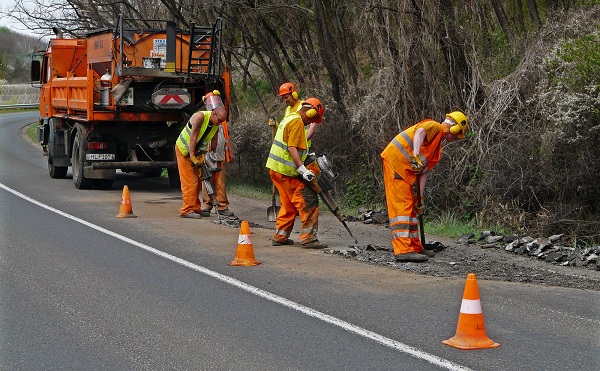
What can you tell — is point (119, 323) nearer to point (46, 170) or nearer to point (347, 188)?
point (347, 188)

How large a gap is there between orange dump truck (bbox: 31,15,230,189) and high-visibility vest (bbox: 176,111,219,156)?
→ 382cm

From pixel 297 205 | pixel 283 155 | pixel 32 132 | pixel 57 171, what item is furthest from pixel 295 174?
pixel 32 132

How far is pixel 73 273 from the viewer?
29.3 feet

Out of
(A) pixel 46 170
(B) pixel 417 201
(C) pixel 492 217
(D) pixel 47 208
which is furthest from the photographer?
(A) pixel 46 170

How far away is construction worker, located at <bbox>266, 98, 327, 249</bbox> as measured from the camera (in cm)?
1034

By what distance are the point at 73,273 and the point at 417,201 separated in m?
3.73

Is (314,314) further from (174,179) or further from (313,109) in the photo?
(174,179)

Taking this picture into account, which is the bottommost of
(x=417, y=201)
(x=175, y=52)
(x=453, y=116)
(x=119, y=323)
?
(x=119, y=323)

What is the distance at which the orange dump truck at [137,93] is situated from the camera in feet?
55.8

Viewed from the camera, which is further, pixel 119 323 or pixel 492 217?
pixel 492 217

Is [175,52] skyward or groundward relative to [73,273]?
skyward

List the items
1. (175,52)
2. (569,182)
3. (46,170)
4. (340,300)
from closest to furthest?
(340,300)
(569,182)
(175,52)
(46,170)

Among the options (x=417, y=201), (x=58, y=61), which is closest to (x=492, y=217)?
(x=417, y=201)

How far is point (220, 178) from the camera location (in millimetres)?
13617
